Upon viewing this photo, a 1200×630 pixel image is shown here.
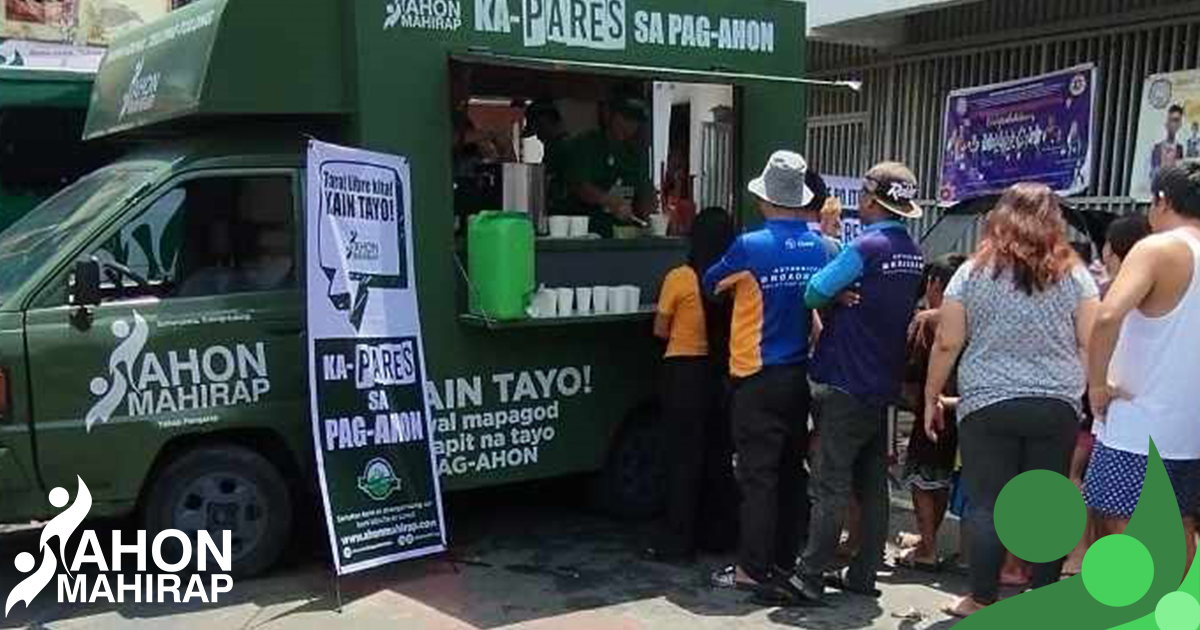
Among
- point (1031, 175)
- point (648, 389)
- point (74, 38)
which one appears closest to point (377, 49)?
point (648, 389)

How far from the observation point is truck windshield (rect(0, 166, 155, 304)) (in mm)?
4895

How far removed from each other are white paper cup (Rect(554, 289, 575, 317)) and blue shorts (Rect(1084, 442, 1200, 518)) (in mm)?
2397

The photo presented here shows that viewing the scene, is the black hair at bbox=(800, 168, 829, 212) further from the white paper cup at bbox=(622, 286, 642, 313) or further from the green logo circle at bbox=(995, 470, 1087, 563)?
the green logo circle at bbox=(995, 470, 1087, 563)

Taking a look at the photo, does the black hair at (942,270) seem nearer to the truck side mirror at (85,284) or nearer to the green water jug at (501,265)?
the green water jug at (501,265)

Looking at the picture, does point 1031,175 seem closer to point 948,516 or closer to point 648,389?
point 948,516

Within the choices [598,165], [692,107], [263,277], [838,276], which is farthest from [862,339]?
[263,277]

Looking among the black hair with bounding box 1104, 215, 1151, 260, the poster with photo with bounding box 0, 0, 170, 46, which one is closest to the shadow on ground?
the black hair with bounding box 1104, 215, 1151, 260

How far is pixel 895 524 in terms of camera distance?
642cm

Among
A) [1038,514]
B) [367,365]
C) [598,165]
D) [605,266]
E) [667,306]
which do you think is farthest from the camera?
[598,165]

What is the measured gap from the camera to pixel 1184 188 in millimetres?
3963

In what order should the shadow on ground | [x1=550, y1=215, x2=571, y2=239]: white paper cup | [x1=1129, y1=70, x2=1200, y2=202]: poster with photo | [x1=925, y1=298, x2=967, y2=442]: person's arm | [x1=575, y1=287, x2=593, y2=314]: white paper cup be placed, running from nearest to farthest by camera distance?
[x1=925, y1=298, x2=967, y2=442]: person's arm, the shadow on ground, [x1=575, y1=287, x2=593, y2=314]: white paper cup, [x1=550, y1=215, x2=571, y2=239]: white paper cup, [x1=1129, y1=70, x2=1200, y2=202]: poster with photo

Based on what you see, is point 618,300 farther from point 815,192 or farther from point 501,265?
point 815,192

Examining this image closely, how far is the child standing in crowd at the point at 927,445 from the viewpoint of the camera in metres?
5.25

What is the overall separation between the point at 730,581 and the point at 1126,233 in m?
2.26
